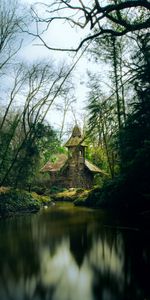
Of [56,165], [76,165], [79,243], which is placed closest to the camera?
[79,243]

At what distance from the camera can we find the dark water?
7.24 m

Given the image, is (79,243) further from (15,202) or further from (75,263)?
(15,202)

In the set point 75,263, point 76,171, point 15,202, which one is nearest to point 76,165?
point 76,171

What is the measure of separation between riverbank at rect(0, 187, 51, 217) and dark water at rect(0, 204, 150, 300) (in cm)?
724

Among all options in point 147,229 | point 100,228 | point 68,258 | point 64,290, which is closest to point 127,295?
point 64,290

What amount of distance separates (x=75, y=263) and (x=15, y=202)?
51.8 ft

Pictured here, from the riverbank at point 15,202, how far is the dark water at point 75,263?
7244 mm

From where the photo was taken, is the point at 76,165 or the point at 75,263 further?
the point at 76,165

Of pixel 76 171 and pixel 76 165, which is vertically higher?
pixel 76 165

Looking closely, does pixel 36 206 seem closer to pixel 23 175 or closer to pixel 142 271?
pixel 23 175

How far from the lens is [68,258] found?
10656 millimetres

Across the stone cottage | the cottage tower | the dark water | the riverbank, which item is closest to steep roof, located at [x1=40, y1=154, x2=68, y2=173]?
the stone cottage

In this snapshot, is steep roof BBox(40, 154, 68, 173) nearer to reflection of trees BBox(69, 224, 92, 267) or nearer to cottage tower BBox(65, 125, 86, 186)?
cottage tower BBox(65, 125, 86, 186)

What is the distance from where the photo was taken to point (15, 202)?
25.2m
